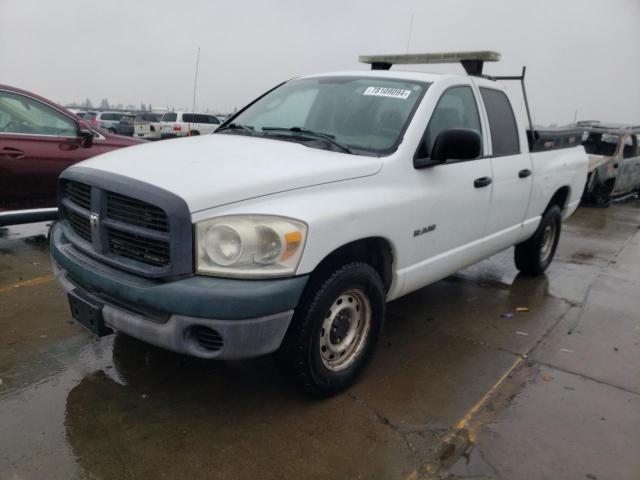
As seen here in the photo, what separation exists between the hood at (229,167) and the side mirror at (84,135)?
286cm

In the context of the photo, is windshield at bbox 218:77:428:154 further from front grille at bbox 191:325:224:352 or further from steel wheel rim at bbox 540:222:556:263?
steel wheel rim at bbox 540:222:556:263

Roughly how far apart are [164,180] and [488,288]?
376cm

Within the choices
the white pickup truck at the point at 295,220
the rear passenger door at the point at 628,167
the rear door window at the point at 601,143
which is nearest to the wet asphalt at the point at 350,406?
the white pickup truck at the point at 295,220

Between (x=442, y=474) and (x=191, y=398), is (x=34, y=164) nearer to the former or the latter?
(x=191, y=398)

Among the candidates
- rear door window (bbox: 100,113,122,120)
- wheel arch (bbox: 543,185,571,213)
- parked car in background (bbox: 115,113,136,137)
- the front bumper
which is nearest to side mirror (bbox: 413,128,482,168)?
the front bumper

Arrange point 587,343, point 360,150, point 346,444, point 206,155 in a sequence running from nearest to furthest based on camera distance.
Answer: point 346,444
point 206,155
point 360,150
point 587,343

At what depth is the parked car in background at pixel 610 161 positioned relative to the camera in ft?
35.7

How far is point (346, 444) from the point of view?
2664 millimetres

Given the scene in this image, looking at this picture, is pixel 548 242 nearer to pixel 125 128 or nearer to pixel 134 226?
pixel 134 226

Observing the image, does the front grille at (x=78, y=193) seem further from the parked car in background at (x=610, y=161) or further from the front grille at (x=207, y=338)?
the parked car in background at (x=610, y=161)

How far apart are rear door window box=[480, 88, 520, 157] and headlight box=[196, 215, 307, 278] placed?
2.38 metres

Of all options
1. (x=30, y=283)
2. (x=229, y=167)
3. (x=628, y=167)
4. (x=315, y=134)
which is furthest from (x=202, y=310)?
(x=628, y=167)

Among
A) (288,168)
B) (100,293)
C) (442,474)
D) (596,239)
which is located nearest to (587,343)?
(442,474)

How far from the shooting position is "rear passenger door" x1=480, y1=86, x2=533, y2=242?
4.18 m
